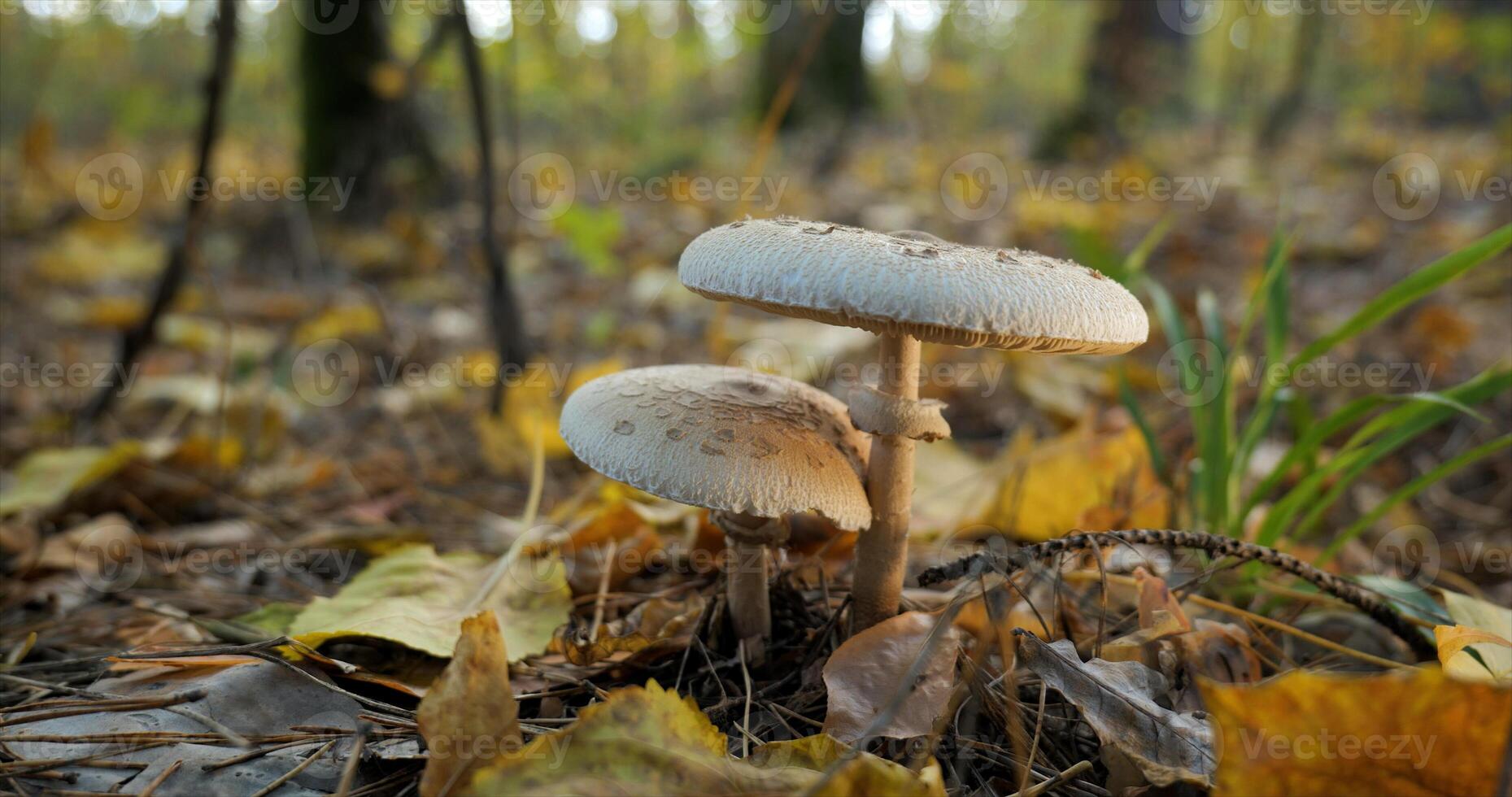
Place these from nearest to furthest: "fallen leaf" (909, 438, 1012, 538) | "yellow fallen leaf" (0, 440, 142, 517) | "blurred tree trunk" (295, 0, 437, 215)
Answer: "yellow fallen leaf" (0, 440, 142, 517)
"fallen leaf" (909, 438, 1012, 538)
"blurred tree trunk" (295, 0, 437, 215)

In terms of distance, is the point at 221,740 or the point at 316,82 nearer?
the point at 221,740

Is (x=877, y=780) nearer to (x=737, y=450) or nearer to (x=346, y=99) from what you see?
(x=737, y=450)

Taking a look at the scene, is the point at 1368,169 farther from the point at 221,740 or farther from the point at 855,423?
the point at 221,740

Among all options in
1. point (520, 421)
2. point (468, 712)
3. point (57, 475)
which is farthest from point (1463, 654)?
point (57, 475)

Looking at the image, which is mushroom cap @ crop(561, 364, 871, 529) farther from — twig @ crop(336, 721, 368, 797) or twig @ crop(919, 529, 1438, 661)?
twig @ crop(336, 721, 368, 797)

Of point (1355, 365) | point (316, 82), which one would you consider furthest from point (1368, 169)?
point (316, 82)

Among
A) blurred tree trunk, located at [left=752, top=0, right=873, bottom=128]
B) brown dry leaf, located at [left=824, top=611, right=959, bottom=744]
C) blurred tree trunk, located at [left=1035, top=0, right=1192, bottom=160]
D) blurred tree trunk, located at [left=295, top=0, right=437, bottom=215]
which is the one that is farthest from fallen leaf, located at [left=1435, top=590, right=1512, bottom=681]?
blurred tree trunk, located at [left=752, top=0, right=873, bottom=128]
